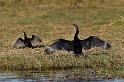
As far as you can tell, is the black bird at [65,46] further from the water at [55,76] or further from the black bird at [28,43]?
the black bird at [28,43]

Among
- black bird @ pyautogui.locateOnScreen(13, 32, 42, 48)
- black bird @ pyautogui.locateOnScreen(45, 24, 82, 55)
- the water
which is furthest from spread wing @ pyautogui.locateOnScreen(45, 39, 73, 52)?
black bird @ pyautogui.locateOnScreen(13, 32, 42, 48)

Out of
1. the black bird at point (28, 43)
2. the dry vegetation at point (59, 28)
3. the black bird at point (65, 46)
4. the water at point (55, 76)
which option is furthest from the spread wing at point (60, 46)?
the black bird at point (28, 43)

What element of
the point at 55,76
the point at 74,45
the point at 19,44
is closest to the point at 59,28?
the point at 19,44

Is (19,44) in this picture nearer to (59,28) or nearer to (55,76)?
(55,76)

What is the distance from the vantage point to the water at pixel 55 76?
12.5m

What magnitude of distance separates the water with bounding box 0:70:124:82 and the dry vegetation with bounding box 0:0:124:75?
45cm

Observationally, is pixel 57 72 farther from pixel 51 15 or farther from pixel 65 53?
pixel 51 15

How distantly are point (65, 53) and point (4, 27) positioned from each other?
9.88 metres

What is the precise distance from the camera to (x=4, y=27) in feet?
83.6

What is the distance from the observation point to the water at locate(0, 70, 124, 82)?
12.5m

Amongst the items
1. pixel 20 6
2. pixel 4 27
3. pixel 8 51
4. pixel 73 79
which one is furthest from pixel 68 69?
pixel 20 6

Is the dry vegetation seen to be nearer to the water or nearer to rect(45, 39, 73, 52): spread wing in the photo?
rect(45, 39, 73, 52): spread wing

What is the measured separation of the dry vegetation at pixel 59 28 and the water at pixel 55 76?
45 cm

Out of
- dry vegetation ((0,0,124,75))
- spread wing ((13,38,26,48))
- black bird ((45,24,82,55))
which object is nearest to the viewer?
dry vegetation ((0,0,124,75))
